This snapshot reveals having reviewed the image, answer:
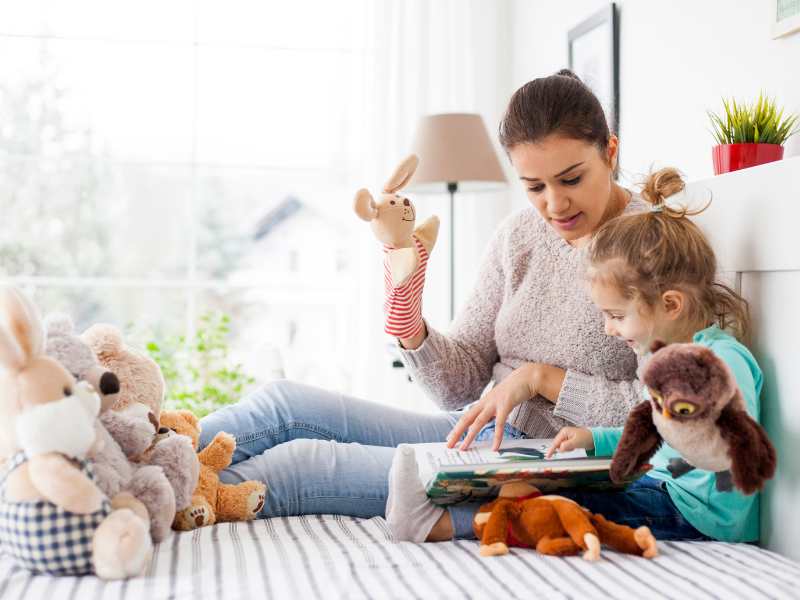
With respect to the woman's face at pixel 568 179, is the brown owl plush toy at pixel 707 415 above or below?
below

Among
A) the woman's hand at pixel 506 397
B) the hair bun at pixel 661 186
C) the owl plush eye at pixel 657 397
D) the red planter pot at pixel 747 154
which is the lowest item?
the woman's hand at pixel 506 397

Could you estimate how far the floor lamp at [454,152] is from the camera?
113 inches

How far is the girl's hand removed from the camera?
1.30 m

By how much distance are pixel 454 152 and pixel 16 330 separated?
2033 millimetres

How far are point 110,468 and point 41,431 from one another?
12 centimetres

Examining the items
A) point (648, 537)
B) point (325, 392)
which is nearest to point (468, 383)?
point (325, 392)

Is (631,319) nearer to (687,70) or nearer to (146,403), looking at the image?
(146,403)

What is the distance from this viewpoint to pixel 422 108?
3.47 metres

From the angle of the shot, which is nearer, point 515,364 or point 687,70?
point 515,364

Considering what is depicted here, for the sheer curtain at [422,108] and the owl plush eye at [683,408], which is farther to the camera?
the sheer curtain at [422,108]

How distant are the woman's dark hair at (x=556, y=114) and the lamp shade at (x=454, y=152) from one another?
4.37 feet

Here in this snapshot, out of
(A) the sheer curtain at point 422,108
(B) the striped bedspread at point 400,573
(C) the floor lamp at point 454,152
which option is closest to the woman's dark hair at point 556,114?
(B) the striped bedspread at point 400,573

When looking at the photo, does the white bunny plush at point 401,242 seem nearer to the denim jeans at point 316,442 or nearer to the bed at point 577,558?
the denim jeans at point 316,442

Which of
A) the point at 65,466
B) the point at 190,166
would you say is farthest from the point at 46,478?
the point at 190,166
